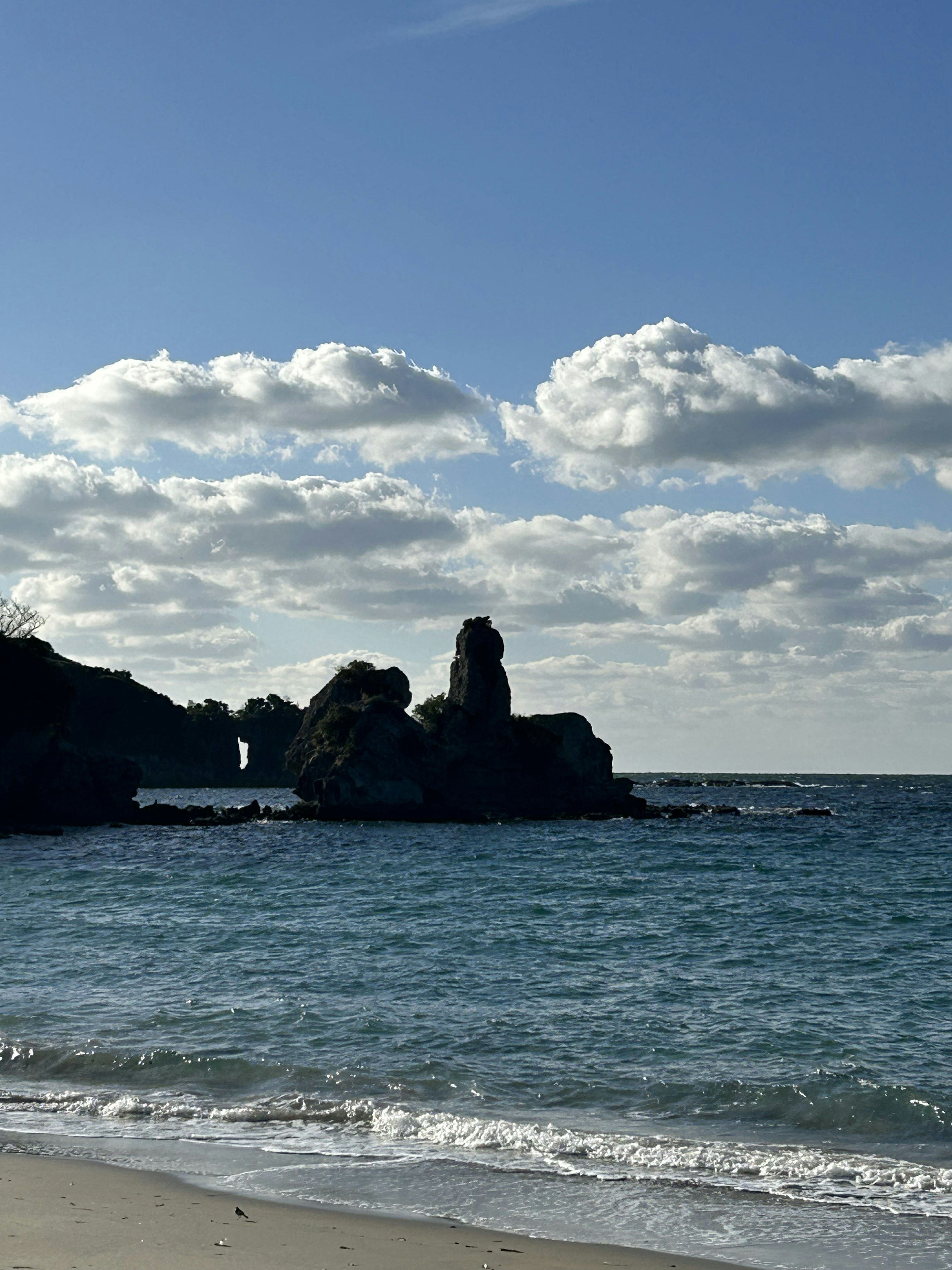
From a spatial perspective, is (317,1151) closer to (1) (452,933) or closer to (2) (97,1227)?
(2) (97,1227)

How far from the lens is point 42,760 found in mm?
88062

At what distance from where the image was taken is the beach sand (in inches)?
383

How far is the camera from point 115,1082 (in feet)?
55.8

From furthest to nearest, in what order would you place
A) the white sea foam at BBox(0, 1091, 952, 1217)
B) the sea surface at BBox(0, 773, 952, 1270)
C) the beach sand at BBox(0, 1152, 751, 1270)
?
the white sea foam at BBox(0, 1091, 952, 1217), the sea surface at BBox(0, 773, 952, 1270), the beach sand at BBox(0, 1152, 751, 1270)

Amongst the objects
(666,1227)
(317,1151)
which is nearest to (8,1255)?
(317,1151)

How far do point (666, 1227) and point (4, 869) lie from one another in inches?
1806

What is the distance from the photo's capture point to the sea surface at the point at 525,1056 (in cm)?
1214

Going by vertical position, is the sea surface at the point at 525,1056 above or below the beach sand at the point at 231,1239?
below

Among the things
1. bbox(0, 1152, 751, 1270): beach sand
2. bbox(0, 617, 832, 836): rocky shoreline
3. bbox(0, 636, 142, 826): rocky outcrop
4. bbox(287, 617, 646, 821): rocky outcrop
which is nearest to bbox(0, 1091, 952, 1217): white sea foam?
bbox(0, 1152, 751, 1270): beach sand

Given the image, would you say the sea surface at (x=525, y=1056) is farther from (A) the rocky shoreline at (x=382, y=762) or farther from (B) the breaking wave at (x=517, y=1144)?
(A) the rocky shoreline at (x=382, y=762)

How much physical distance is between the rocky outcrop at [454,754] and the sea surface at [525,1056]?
50967 millimetres

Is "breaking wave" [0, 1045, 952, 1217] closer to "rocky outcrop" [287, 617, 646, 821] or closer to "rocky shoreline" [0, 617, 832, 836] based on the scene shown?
"rocky shoreline" [0, 617, 832, 836]

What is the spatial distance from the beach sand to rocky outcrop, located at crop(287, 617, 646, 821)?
7954 cm

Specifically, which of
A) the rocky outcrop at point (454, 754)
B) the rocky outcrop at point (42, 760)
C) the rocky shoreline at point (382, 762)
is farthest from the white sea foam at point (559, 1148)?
the rocky outcrop at point (454, 754)
